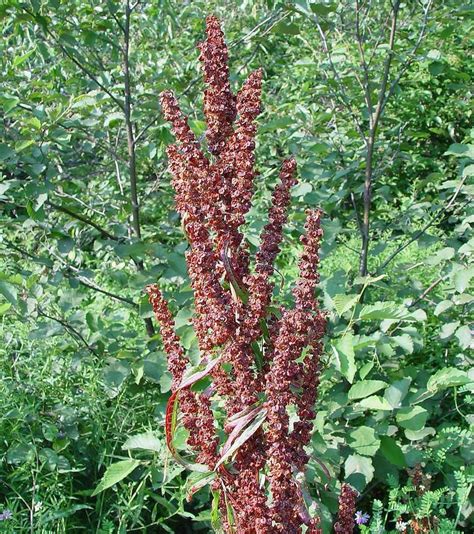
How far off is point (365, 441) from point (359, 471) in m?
0.09

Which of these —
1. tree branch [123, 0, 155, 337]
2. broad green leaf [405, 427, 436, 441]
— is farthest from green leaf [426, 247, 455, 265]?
tree branch [123, 0, 155, 337]

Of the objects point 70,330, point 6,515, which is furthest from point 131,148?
point 6,515

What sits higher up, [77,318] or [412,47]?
[412,47]

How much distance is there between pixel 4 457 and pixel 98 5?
1639mm

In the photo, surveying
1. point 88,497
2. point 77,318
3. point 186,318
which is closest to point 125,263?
point 77,318

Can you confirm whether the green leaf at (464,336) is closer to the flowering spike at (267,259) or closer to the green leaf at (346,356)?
the green leaf at (346,356)

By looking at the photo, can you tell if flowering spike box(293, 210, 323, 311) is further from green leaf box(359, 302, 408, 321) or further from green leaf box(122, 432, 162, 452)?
green leaf box(122, 432, 162, 452)

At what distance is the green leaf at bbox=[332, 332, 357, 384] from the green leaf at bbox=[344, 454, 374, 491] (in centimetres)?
37

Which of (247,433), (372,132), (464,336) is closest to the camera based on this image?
(247,433)

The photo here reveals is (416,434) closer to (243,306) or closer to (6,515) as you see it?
(243,306)

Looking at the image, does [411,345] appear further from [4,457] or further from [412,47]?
[4,457]

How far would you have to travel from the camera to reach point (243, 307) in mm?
1754

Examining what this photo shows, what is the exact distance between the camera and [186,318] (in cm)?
258

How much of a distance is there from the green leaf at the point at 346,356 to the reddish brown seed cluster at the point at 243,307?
466mm
